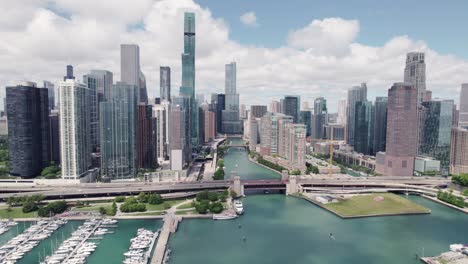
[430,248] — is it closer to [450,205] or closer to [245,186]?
[450,205]

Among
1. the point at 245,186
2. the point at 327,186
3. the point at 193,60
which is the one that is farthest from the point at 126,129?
the point at 193,60

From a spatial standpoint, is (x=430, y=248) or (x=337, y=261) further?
(x=430, y=248)

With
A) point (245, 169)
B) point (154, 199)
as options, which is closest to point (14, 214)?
point (154, 199)

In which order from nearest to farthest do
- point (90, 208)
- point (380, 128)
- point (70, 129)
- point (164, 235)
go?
1. point (164, 235)
2. point (90, 208)
3. point (70, 129)
4. point (380, 128)

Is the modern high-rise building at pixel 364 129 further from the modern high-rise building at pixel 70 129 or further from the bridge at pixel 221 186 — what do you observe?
the modern high-rise building at pixel 70 129

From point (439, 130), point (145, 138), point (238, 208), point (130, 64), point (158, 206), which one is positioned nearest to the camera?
point (238, 208)

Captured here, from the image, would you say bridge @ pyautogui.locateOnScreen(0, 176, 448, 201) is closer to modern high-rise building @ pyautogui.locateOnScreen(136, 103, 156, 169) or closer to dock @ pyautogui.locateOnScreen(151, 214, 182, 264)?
dock @ pyautogui.locateOnScreen(151, 214, 182, 264)

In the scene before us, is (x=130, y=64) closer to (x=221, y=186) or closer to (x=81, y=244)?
(x=221, y=186)
